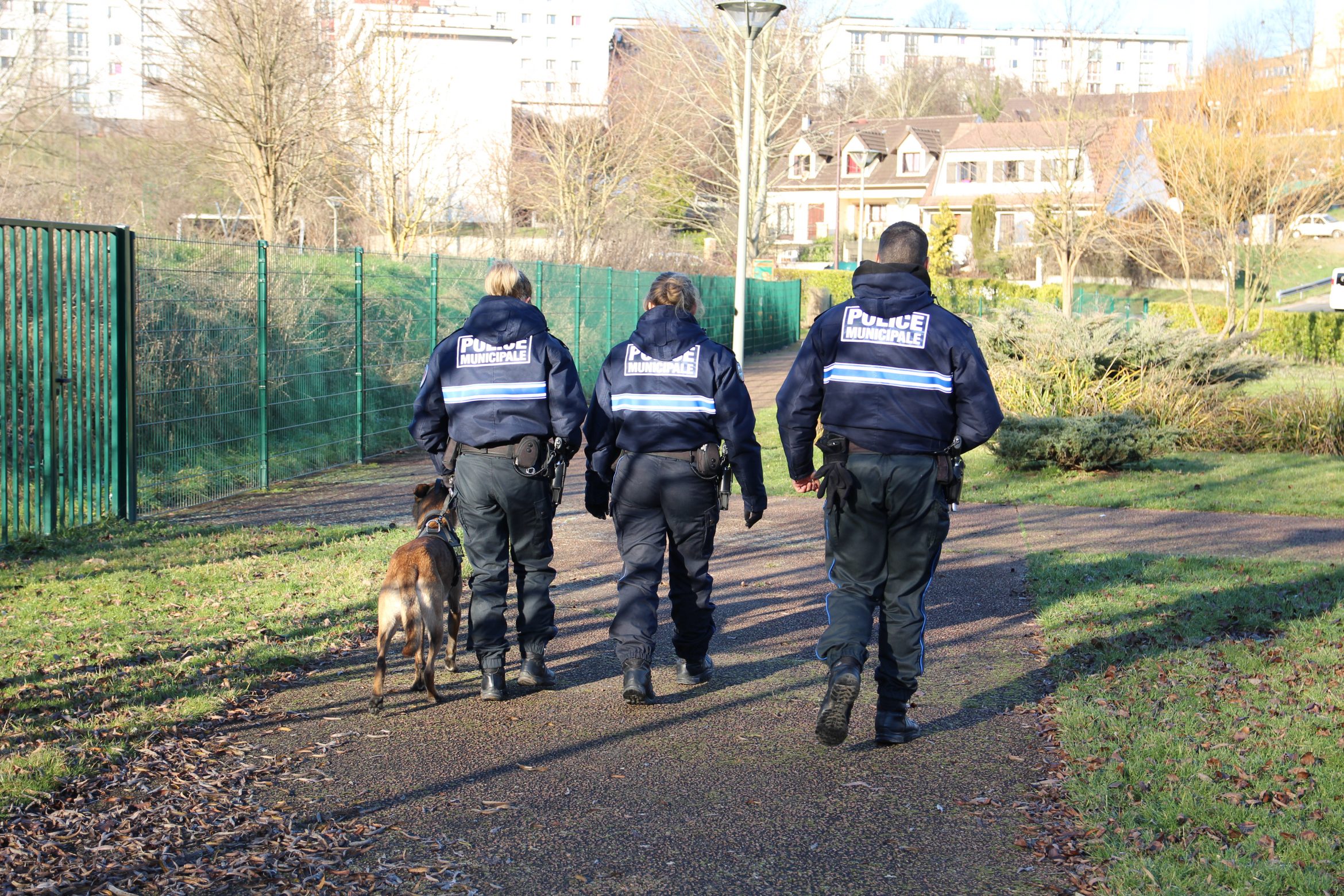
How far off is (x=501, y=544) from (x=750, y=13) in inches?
375

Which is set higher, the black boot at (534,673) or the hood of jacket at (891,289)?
the hood of jacket at (891,289)

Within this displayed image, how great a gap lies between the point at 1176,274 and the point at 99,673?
5292cm

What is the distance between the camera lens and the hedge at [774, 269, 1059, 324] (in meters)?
43.3

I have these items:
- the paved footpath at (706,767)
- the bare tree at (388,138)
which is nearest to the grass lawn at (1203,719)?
the paved footpath at (706,767)

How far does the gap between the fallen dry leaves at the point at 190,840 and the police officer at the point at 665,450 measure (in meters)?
1.68

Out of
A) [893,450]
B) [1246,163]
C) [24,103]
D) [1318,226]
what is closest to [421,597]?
[893,450]

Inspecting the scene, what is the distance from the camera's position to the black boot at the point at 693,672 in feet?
19.3

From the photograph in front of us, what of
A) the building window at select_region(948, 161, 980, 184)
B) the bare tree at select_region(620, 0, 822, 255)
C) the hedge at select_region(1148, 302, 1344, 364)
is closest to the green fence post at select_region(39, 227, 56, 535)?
the bare tree at select_region(620, 0, 822, 255)

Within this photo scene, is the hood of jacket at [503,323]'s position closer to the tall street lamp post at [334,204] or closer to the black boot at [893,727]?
the black boot at [893,727]

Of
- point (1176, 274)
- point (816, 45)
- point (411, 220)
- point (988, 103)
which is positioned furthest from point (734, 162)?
point (988, 103)

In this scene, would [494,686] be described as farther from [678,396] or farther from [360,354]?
[360,354]

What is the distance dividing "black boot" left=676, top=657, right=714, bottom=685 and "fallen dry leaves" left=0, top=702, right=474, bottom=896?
6.37ft

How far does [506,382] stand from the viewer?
18.4 ft

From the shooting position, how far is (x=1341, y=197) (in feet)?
113
